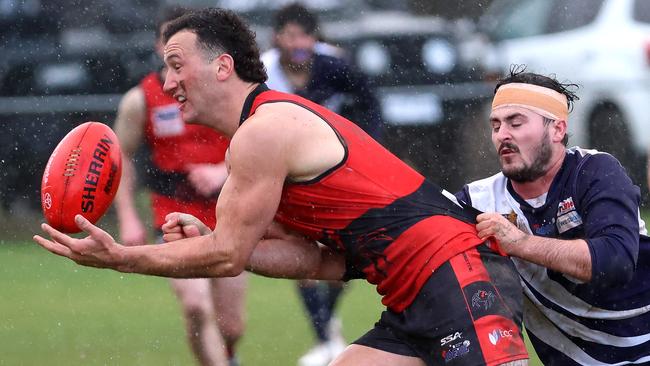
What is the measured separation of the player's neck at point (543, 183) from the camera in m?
4.59

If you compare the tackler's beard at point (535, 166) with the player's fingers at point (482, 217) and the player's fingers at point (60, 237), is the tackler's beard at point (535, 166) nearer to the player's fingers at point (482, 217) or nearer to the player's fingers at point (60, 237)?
the player's fingers at point (482, 217)

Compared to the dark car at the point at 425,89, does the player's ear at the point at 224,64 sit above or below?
below

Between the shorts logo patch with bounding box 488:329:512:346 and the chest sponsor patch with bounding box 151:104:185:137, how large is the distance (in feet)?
10.1

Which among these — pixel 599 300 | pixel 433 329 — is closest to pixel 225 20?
pixel 433 329

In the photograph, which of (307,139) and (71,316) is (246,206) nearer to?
(307,139)

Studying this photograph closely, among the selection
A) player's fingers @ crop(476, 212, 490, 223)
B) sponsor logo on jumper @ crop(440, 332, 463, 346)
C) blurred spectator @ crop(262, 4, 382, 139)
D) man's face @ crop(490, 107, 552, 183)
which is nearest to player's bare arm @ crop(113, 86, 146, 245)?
blurred spectator @ crop(262, 4, 382, 139)

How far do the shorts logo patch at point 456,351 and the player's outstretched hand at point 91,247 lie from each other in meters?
1.07

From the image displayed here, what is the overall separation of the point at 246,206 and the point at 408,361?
77 cm

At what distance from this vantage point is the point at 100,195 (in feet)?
15.1

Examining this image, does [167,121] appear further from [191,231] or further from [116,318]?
[191,231]

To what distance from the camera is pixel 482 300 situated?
4.17m

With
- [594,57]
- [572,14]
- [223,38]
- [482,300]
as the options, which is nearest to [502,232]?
[482,300]

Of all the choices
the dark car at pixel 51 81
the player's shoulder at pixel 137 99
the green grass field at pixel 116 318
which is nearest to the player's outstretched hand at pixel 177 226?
the player's shoulder at pixel 137 99

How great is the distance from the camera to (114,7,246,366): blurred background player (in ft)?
21.7
